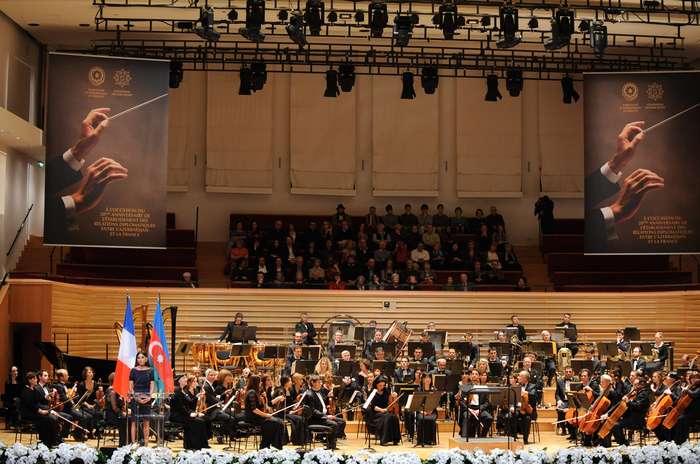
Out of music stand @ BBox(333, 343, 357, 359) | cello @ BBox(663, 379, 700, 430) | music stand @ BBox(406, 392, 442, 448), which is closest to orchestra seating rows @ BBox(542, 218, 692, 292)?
music stand @ BBox(333, 343, 357, 359)

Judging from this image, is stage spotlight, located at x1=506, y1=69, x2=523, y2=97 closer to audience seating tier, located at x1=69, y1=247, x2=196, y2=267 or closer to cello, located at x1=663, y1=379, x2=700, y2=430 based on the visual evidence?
cello, located at x1=663, y1=379, x2=700, y2=430

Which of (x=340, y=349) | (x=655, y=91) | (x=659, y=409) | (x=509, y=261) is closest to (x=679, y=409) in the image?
(x=659, y=409)

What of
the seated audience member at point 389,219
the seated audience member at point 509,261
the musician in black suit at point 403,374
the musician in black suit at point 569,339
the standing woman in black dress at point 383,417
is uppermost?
the seated audience member at point 389,219

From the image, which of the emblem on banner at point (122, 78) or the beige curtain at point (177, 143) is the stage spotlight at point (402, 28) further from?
the beige curtain at point (177, 143)

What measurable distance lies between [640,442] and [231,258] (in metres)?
10.7

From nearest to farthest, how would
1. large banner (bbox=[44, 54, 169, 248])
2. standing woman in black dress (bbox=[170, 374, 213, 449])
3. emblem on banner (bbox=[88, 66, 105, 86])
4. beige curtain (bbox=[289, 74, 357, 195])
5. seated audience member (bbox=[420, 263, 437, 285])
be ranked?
standing woman in black dress (bbox=[170, 374, 213, 449]) < large banner (bbox=[44, 54, 169, 248]) < emblem on banner (bbox=[88, 66, 105, 86]) < seated audience member (bbox=[420, 263, 437, 285]) < beige curtain (bbox=[289, 74, 357, 195])

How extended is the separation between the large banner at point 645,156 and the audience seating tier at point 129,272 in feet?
31.7

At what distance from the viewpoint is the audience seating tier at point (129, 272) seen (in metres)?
19.1

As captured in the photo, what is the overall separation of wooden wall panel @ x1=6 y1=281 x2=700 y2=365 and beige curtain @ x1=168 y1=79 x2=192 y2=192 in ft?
16.1

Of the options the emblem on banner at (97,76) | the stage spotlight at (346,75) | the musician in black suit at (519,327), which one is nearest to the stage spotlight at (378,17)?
the stage spotlight at (346,75)

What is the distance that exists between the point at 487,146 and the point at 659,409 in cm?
A: 1210

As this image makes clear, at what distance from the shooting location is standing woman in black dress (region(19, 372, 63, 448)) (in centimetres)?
1245

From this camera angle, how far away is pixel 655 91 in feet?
54.6

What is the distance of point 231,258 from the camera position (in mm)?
19891
